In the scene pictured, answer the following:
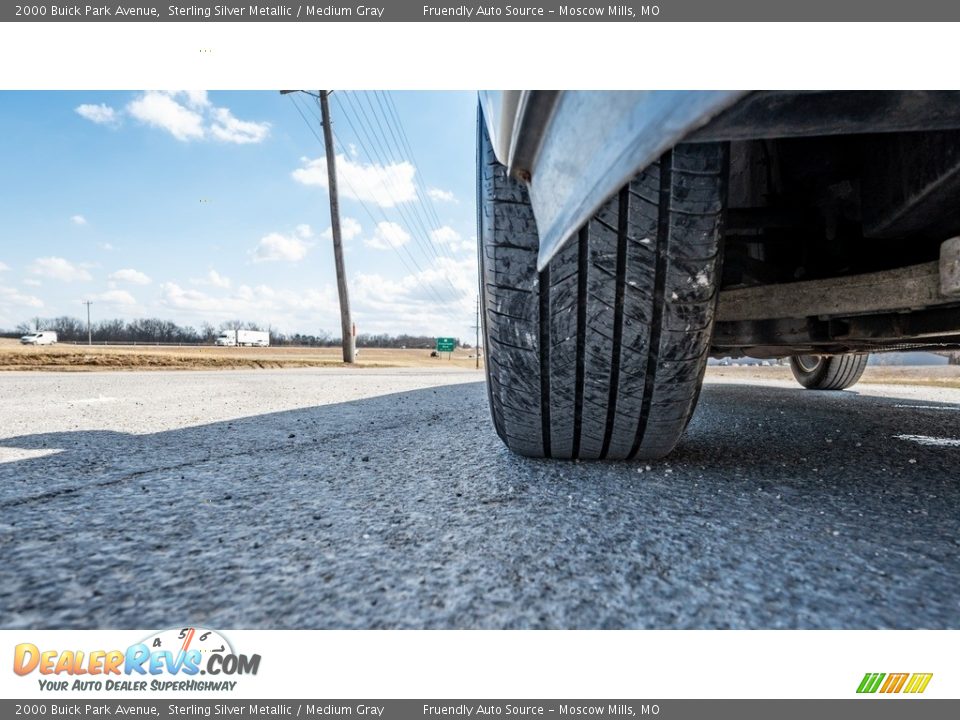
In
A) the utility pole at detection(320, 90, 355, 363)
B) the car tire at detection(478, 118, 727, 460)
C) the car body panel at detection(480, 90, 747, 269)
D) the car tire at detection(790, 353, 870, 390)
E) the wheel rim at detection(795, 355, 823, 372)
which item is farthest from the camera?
the utility pole at detection(320, 90, 355, 363)

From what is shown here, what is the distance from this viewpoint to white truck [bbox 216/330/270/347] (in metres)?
47.6

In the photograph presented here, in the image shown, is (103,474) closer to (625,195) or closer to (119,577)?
(119,577)

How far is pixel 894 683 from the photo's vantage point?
0.49m

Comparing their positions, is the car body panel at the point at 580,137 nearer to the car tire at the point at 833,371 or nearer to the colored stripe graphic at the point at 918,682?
the colored stripe graphic at the point at 918,682

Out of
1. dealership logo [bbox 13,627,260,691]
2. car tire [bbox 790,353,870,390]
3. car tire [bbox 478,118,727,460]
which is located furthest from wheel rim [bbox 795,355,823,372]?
dealership logo [bbox 13,627,260,691]

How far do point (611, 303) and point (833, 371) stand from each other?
394cm

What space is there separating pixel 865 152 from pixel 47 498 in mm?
1793

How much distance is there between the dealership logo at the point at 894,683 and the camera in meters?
0.49

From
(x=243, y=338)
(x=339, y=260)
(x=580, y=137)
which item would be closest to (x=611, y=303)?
(x=580, y=137)

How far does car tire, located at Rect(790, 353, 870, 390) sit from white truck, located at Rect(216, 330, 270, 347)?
50.0 m

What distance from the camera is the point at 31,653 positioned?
1.61 ft

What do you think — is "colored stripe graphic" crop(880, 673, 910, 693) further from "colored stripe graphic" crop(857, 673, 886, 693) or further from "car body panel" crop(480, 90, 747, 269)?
"car body panel" crop(480, 90, 747, 269)

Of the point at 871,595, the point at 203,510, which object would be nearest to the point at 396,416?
the point at 203,510

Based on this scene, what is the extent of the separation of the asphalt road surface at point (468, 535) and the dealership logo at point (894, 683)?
5 centimetres
